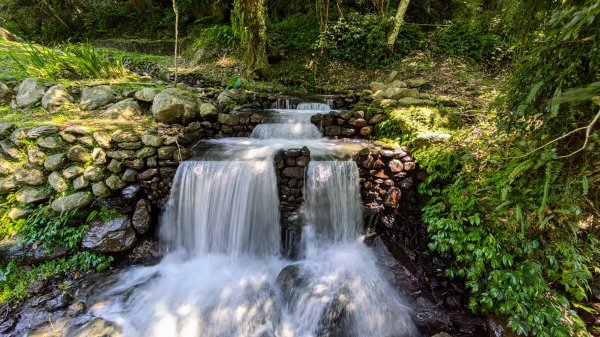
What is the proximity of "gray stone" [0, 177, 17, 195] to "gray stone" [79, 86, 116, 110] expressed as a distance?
6.14ft

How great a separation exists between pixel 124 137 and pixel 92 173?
692mm

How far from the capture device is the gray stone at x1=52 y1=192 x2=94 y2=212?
364 cm

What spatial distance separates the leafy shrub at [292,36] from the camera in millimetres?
9336

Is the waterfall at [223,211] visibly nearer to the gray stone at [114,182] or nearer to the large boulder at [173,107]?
the gray stone at [114,182]

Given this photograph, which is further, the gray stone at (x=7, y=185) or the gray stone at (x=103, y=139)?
the gray stone at (x=103, y=139)

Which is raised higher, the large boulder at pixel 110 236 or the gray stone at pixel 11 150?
the gray stone at pixel 11 150

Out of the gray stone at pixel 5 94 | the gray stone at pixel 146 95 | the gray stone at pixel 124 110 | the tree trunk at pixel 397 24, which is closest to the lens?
the gray stone at pixel 124 110

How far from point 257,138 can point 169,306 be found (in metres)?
3.35

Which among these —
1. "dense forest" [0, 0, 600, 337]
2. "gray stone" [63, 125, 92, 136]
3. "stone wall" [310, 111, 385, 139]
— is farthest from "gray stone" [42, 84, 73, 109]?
"stone wall" [310, 111, 385, 139]

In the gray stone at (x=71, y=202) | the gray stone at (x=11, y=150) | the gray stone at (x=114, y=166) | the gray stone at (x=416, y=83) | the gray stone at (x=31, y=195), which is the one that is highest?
the gray stone at (x=416, y=83)

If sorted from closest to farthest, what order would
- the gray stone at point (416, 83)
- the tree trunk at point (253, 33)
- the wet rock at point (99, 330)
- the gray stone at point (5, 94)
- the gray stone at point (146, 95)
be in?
the wet rock at point (99, 330)
the gray stone at point (5, 94)
the gray stone at point (146, 95)
the tree trunk at point (253, 33)
the gray stone at point (416, 83)

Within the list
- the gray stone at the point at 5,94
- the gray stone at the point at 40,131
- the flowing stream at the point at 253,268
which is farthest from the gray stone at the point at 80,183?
the gray stone at the point at 5,94

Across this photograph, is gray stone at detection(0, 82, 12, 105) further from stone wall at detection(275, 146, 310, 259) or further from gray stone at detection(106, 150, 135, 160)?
stone wall at detection(275, 146, 310, 259)

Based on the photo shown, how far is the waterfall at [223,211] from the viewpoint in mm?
4129
